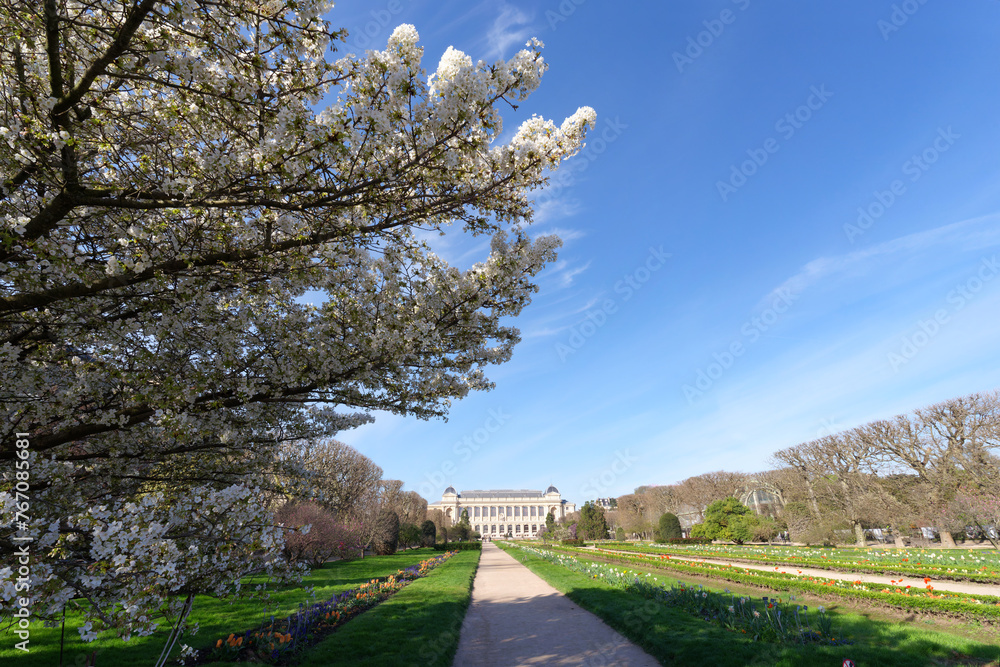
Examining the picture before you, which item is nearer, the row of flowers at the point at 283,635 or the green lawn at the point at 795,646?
the green lawn at the point at 795,646

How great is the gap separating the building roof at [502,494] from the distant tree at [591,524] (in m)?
78.4


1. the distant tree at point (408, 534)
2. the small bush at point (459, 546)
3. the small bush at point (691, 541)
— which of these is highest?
the distant tree at point (408, 534)

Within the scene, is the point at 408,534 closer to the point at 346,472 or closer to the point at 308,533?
the point at 346,472

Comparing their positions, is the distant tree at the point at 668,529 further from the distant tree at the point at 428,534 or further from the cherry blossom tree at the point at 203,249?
the cherry blossom tree at the point at 203,249

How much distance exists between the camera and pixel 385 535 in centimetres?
4119

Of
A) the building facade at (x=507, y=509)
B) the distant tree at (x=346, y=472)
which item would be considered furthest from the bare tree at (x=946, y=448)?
the building facade at (x=507, y=509)

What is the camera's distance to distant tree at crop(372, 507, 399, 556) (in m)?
40.7

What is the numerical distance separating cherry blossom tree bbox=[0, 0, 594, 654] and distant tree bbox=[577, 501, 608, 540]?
54.1 m

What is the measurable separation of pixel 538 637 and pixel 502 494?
128 metres

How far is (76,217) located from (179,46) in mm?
1955

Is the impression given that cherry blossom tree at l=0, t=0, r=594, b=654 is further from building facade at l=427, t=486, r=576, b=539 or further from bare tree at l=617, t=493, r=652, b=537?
building facade at l=427, t=486, r=576, b=539

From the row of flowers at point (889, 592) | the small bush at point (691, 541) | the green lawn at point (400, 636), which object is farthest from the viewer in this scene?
the small bush at point (691, 541)

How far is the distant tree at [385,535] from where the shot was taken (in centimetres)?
4069

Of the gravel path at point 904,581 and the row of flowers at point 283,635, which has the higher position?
the row of flowers at point 283,635
